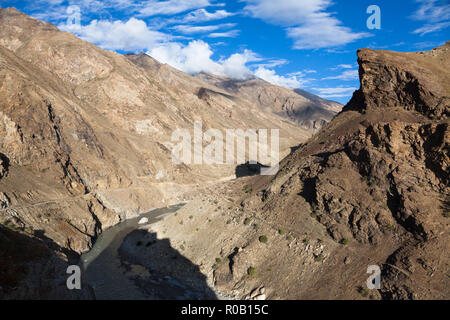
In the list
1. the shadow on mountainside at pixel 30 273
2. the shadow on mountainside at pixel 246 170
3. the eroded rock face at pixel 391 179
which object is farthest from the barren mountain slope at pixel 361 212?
the shadow on mountainside at pixel 246 170

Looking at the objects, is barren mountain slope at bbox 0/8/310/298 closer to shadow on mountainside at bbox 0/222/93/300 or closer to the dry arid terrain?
the dry arid terrain

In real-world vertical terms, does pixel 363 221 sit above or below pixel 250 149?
below

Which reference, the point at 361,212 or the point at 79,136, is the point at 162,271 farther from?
the point at 79,136

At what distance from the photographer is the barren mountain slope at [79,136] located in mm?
42688

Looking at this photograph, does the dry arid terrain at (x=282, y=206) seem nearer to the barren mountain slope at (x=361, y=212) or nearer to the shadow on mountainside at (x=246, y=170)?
the barren mountain slope at (x=361, y=212)

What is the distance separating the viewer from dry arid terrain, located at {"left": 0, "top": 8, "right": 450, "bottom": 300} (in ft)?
71.4

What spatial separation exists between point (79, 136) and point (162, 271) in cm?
4298

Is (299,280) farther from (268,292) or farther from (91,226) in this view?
(91,226)

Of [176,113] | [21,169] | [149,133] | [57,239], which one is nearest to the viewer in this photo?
[57,239]

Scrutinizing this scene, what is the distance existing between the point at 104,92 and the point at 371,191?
86.4m

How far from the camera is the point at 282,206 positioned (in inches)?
1262

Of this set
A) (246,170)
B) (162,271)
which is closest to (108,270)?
(162,271)

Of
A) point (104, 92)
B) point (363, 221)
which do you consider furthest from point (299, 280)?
point (104, 92)
